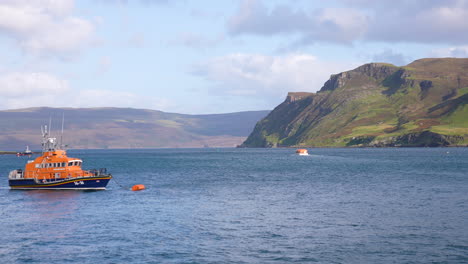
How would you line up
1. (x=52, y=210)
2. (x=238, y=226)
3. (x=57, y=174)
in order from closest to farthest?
(x=238, y=226)
(x=52, y=210)
(x=57, y=174)

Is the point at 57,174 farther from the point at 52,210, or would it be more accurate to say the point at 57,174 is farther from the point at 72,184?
the point at 52,210

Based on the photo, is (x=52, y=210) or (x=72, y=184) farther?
(x=72, y=184)

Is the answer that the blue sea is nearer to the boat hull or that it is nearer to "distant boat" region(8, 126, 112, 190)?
the boat hull

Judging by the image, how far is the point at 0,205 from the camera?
77812mm

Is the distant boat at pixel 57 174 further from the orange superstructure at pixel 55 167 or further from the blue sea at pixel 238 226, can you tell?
the blue sea at pixel 238 226

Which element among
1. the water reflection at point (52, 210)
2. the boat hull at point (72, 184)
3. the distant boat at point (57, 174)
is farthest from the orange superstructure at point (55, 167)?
the water reflection at point (52, 210)

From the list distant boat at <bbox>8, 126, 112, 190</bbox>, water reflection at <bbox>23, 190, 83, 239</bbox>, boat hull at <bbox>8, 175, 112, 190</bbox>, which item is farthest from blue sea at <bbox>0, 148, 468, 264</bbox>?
distant boat at <bbox>8, 126, 112, 190</bbox>

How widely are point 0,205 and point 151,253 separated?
4373 centimetres

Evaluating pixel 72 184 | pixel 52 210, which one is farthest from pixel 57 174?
pixel 52 210

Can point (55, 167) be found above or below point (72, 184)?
above

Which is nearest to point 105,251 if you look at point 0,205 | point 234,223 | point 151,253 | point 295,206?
point 151,253

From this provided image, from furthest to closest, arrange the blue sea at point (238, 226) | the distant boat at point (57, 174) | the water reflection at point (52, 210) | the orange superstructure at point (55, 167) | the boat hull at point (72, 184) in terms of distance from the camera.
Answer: the orange superstructure at point (55, 167) < the distant boat at point (57, 174) < the boat hull at point (72, 184) < the water reflection at point (52, 210) < the blue sea at point (238, 226)

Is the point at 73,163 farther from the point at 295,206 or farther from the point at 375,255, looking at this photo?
the point at 375,255

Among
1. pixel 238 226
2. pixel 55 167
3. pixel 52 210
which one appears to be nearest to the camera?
pixel 238 226
